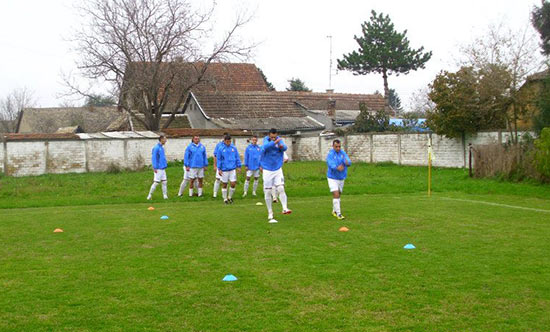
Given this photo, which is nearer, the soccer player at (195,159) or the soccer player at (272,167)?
the soccer player at (272,167)

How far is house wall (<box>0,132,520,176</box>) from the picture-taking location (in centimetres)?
3247

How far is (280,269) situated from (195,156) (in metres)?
12.0

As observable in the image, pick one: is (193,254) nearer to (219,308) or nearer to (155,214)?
(219,308)

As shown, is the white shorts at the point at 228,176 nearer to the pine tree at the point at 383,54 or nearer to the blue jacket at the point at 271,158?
the blue jacket at the point at 271,158

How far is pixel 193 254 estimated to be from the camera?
34.3ft

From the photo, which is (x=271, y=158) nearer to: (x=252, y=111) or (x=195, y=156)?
(x=195, y=156)

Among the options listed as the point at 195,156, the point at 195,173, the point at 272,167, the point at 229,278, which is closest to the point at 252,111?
the point at 195,173

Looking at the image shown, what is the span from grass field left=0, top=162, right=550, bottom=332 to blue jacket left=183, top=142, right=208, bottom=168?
9.24 feet

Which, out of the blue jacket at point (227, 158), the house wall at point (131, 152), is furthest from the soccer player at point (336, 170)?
the house wall at point (131, 152)

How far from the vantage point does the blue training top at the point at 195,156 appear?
20578 millimetres

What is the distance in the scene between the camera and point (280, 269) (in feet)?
29.9

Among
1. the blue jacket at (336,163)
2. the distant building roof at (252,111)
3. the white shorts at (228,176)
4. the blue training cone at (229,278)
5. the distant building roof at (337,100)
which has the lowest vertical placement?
the blue training cone at (229,278)

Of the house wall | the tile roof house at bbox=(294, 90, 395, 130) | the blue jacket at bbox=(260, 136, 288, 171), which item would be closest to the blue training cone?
the blue jacket at bbox=(260, 136, 288, 171)

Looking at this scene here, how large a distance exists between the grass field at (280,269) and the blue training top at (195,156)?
2.81 m
